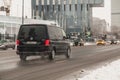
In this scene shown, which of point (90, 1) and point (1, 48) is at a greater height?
point (90, 1)

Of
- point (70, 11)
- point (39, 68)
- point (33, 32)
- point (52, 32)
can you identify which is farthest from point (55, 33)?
point (70, 11)

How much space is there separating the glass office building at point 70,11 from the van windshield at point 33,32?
409ft

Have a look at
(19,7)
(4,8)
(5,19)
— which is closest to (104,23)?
(19,7)

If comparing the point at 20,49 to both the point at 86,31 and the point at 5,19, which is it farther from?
the point at 86,31

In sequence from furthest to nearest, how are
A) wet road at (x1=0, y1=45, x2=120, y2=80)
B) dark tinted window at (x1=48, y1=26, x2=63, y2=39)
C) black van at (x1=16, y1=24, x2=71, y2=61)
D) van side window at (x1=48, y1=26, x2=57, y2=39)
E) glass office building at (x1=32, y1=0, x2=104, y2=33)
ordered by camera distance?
glass office building at (x1=32, y1=0, x2=104, y2=33)
dark tinted window at (x1=48, y1=26, x2=63, y2=39)
van side window at (x1=48, y1=26, x2=57, y2=39)
black van at (x1=16, y1=24, x2=71, y2=61)
wet road at (x1=0, y1=45, x2=120, y2=80)

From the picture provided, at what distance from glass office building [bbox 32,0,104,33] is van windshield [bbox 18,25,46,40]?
124590 millimetres

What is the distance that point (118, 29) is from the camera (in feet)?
639

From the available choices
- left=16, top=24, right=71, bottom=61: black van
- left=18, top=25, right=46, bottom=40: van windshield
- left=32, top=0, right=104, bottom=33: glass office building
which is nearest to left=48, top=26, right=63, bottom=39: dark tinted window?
left=16, top=24, right=71, bottom=61: black van

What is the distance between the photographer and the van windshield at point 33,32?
75.7 ft

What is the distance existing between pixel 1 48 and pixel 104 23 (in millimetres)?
113619

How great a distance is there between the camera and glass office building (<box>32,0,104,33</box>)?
492 feet

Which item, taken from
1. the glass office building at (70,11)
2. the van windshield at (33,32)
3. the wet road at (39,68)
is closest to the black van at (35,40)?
the van windshield at (33,32)

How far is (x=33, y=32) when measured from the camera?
23.1 m

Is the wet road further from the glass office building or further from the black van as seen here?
the glass office building
